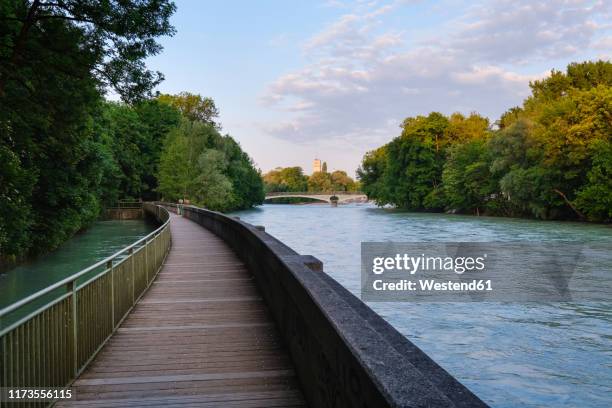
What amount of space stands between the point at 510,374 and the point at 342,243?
25.3 meters

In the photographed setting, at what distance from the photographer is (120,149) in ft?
202

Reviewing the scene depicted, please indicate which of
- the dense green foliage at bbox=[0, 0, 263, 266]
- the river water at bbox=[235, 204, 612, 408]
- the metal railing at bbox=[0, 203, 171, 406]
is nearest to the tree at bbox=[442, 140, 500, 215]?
the river water at bbox=[235, 204, 612, 408]

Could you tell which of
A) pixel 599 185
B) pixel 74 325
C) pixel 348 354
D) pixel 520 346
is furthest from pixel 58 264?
pixel 599 185

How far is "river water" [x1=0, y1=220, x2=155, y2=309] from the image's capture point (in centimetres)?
2050

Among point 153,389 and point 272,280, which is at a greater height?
point 272,280

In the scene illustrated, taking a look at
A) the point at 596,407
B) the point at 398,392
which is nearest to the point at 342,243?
the point at 596,407

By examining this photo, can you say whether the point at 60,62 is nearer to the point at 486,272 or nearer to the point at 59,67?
the point at 59,67

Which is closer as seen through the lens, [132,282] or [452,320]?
[132,282]

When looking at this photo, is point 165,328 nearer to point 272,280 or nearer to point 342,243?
point 272,280

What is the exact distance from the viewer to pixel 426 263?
85.0ft

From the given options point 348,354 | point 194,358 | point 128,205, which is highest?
point 348,354

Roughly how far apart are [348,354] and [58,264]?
27139mm

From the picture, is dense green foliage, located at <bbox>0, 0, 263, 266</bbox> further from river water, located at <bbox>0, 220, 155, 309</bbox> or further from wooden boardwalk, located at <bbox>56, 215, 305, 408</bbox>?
wooden boardwalk, located at <bbox>56, 215, 305, 408</bbox>

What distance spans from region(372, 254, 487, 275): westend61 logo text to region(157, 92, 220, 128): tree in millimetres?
69554
